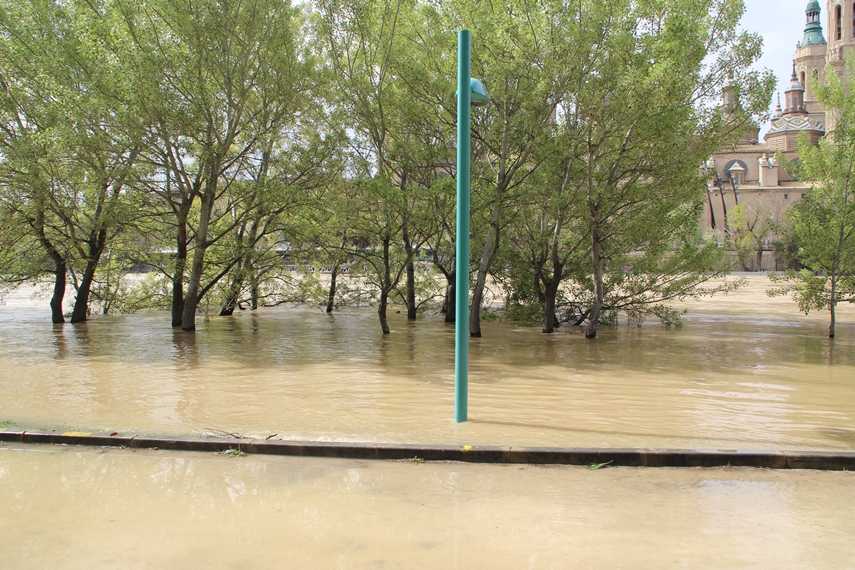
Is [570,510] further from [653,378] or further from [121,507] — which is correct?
[653,378]

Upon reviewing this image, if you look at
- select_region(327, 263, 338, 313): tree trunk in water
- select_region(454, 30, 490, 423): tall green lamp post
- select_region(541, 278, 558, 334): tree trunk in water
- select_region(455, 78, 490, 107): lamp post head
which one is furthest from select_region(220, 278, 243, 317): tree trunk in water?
select_region(455, 78, 490, 107): lamp post head

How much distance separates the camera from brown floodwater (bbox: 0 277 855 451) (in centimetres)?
857

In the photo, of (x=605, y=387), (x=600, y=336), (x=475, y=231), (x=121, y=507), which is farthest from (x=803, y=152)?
(x=121, y=507)

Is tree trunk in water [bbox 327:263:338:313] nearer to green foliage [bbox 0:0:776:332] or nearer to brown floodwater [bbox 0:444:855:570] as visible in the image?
green foliage [bbox 0:0:776:332]

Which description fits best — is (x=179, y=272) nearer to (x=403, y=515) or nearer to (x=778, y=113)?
(x=403, y=515)

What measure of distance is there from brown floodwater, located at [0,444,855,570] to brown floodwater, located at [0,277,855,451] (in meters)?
1.17

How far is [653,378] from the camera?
13250mm

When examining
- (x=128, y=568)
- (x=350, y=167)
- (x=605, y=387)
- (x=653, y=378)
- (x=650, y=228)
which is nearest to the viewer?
(x=128, y=568)

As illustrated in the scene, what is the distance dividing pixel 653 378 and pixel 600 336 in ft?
25.8

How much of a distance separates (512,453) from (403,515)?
1758mm

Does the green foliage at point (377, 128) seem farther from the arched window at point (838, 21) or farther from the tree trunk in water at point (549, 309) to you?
the arched window at point (838, 21)

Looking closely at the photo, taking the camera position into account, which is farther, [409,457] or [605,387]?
[605,387]

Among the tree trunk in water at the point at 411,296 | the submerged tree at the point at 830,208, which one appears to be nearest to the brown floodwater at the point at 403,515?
the submerged tree at the point at 830,208

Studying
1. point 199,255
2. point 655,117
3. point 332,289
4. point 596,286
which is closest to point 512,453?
point 655,117
